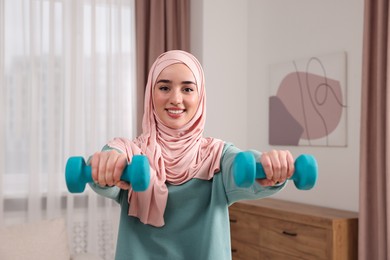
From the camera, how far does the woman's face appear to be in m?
1.19

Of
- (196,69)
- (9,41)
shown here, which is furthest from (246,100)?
(196,69)

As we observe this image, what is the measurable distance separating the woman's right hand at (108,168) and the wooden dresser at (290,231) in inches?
88.0

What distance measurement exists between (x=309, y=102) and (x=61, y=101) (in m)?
1.74

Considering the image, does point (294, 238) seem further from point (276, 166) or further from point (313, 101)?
point (276, 166)

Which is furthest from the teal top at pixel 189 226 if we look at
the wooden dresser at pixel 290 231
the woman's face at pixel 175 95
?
the wooden dresser at pixel 290 231

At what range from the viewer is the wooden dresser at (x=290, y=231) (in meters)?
2.99

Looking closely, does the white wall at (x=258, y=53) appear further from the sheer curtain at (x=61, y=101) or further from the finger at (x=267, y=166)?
the finger at (x=267, y=166)

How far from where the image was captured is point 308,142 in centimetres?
370

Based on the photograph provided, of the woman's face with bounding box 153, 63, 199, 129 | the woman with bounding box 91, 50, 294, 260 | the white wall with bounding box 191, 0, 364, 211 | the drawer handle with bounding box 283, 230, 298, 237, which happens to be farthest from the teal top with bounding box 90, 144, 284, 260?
the white wall with bounding box 191, 0, 364, 211

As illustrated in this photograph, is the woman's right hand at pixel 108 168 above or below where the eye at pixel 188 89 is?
below

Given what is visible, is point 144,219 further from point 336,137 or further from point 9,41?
point 9,41

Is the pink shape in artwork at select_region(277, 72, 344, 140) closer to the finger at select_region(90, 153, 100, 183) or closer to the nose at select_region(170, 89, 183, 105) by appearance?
the nose at select_region(170, 89, 183, 105)

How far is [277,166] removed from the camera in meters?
0.97

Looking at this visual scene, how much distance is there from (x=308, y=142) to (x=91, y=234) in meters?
1.70
